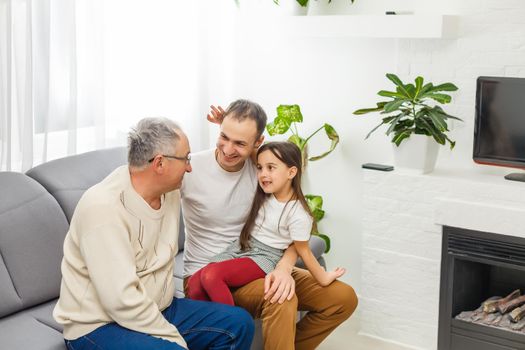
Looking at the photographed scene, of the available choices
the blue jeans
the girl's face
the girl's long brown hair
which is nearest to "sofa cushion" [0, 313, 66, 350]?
the blue jeans

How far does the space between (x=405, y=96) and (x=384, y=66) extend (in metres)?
0.47

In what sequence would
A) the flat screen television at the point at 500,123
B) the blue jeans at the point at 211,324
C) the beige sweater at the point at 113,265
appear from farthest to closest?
the flat screen television at the point at 500,123 → the blue jeans at the point at 211,324 → the beige sweater at the point at 113,265

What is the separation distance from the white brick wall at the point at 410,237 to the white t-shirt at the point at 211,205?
87 centimetres

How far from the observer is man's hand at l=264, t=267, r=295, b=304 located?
105 inches

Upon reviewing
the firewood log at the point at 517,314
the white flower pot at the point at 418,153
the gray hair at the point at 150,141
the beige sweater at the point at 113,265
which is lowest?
the firewood log at the point at 517,314

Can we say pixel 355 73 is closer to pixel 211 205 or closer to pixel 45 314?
pixel 211 205

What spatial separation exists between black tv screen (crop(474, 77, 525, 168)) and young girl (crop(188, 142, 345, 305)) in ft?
3.19

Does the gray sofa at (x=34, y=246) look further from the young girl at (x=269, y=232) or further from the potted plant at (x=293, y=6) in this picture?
the potted plant at (x=293, y=6)

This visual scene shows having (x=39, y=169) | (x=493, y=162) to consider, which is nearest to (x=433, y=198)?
(x=493, y=162)

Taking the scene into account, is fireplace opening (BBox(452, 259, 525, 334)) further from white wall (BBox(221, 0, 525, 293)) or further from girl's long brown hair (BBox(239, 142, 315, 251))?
girl's long brown hair (BBox(239, 142, 315, 251))

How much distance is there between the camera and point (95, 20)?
3359 mm

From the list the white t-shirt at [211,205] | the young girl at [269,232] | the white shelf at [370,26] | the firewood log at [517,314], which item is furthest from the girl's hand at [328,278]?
the white shelf at [370,26]

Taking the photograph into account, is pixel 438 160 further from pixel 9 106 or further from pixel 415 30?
pixel 9 106

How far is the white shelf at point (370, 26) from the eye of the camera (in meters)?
3.35
